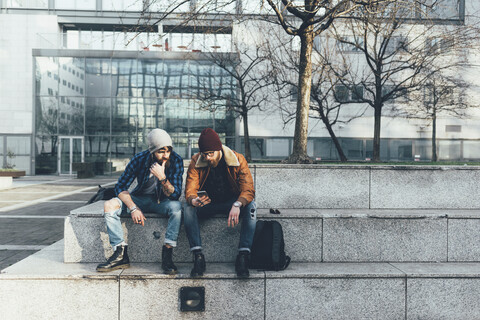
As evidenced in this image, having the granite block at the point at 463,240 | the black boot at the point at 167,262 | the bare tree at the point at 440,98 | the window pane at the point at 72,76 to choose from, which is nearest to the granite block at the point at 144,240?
the black boot at the point at 167,262

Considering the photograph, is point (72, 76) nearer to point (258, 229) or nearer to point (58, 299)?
point (58, 299)

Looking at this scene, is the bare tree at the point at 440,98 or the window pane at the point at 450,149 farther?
the window pane at the point at 450,149

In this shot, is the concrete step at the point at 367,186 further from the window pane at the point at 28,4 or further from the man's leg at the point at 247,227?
the window pane at the point at 28,4

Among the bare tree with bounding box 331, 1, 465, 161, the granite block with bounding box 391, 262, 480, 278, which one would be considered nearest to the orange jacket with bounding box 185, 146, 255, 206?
the granite block with bounding box 391, 262, 480, 278

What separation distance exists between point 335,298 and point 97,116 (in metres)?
24.3

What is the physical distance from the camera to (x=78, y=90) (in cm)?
2522

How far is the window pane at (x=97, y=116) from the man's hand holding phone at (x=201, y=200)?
2298cm

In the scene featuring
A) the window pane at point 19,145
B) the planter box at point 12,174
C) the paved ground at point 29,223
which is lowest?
the paved ground at point 29,223

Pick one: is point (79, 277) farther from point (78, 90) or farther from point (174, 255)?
point (78, 90)

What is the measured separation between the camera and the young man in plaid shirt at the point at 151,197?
13.1 feet

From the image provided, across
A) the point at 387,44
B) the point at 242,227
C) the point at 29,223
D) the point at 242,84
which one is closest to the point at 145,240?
the point at 242,227

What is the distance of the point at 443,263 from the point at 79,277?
416cm

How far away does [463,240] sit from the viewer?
4.50 m

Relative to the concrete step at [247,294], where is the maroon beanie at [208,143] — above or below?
above
